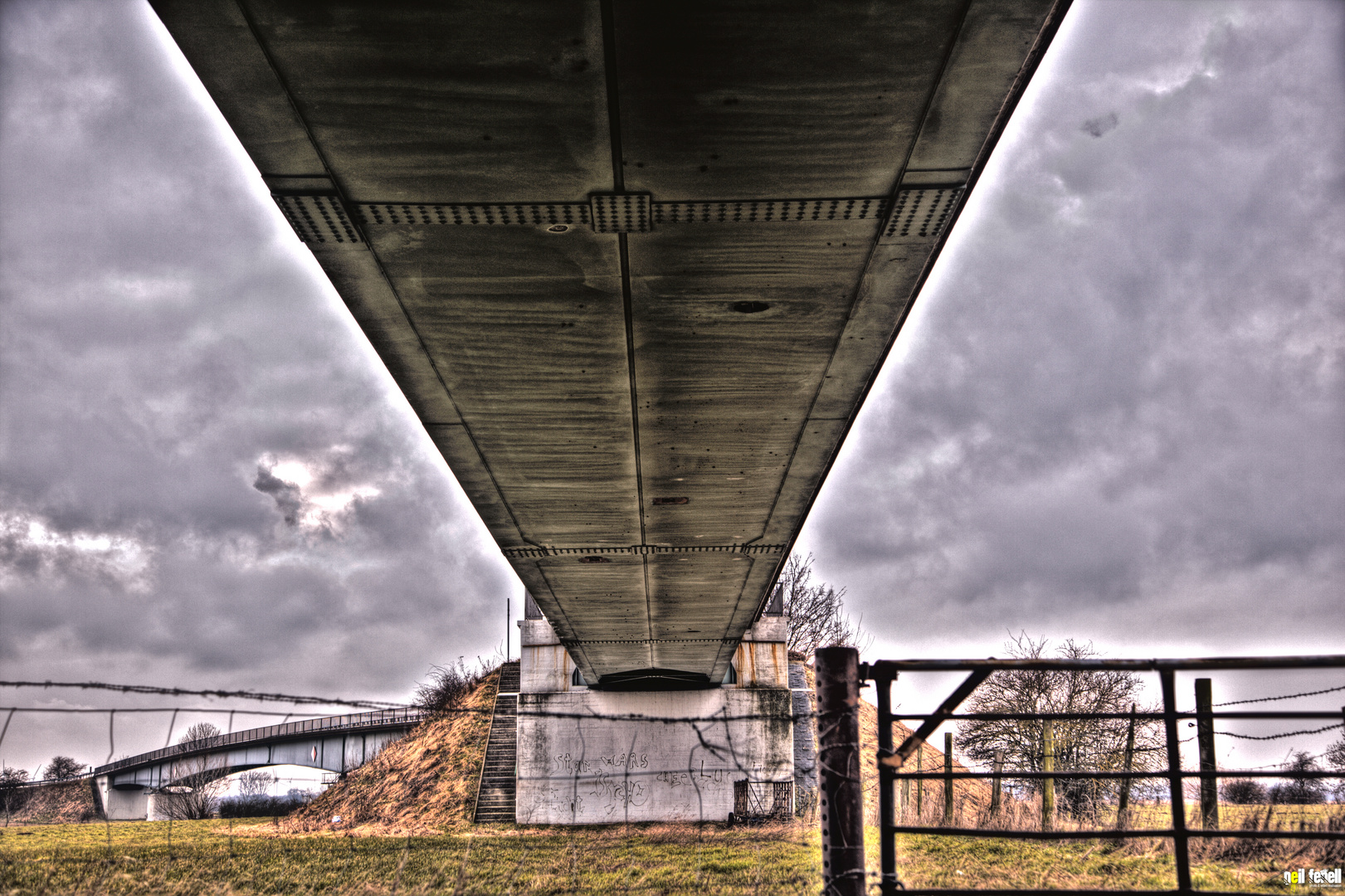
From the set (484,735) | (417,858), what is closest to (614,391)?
(417,858)

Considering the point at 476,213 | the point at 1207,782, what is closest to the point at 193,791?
the point at 1207,782

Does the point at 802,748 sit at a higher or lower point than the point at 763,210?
lower

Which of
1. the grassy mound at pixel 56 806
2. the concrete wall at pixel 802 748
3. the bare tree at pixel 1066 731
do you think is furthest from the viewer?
the grassy mound at pixel 56 806

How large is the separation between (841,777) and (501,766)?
78.5ft

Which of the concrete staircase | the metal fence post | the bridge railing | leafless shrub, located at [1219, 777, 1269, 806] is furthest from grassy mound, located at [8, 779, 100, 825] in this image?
the metal fence post

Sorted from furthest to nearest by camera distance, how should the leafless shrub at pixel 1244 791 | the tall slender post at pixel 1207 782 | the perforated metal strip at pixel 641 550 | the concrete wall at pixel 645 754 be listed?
the concrete wall at pixel 645 754 → the leafless shrub at pixel 1244 791 → the perforated metal strip at pixel 641 550 → the tall slender post at pixel 1207 782

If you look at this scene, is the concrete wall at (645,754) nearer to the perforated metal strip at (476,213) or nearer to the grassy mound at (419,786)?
the grassy mound at (419,786)

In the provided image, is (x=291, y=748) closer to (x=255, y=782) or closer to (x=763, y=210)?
(x=255, y=782)

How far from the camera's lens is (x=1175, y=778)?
13.3ft

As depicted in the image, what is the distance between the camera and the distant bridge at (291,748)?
4850cm

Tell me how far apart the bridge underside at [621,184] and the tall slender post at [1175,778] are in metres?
2.84

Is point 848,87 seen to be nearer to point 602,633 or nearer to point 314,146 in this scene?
point 314,146

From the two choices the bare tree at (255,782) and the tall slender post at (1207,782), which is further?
the bare tree at (255,782)

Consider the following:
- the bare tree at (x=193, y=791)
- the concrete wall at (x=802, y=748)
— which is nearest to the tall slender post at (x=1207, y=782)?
the concrete wall at (x=802, y=748)
